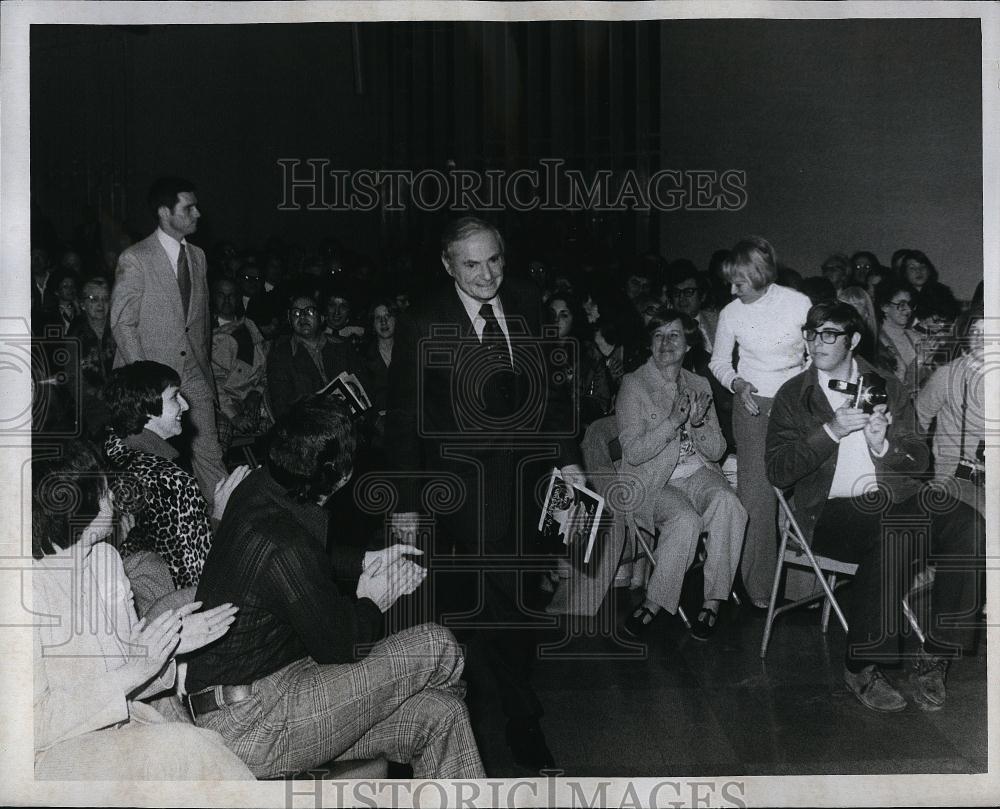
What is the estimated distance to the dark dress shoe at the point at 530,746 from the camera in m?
3.89

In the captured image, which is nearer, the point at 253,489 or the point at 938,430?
the point at 253,489

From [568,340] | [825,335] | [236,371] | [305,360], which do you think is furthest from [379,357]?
[825,335]

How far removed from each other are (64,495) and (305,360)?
3.23 feet

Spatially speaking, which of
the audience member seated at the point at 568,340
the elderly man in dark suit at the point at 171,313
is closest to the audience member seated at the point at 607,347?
the audience member seated at the point at 568,340

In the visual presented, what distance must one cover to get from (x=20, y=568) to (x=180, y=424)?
30.7 inches

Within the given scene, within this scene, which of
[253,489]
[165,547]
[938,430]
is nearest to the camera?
[253,489]

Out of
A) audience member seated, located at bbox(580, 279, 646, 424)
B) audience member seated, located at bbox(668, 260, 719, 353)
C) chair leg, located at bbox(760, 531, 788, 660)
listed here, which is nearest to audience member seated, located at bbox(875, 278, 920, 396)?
audience member seated, located at bbox(668, 260, 719, 353)

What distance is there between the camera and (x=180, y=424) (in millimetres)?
3896

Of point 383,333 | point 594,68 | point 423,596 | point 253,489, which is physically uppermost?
point 594,68

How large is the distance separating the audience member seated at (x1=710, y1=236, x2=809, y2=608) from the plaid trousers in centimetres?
123

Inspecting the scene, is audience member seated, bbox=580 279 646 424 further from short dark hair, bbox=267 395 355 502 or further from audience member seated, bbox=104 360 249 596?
audience member seated, bbox=104 360 249 596

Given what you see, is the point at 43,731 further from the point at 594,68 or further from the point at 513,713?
the point at 594,68

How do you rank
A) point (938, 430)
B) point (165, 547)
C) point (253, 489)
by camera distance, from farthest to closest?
point (938, 430) → point (165, 547) → point (253, 489)

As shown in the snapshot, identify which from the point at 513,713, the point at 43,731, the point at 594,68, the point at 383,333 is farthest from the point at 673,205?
the point at 43,731
